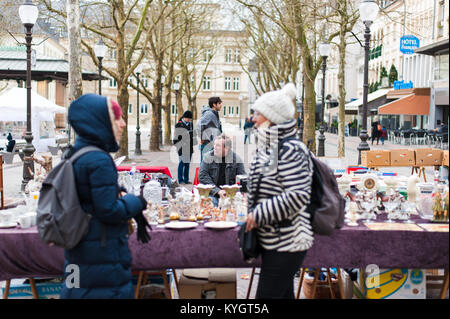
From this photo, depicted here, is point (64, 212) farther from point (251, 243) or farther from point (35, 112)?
point (35, 112)

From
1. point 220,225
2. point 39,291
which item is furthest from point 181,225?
point 39,291

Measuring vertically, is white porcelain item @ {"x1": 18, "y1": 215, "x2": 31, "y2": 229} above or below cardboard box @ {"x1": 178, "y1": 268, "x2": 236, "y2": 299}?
above

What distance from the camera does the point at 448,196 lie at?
4648 millimetres

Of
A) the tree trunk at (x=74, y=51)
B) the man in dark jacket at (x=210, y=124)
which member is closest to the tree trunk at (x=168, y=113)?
the tree trunk at (x=74, y=51)

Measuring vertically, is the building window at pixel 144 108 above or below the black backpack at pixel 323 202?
above

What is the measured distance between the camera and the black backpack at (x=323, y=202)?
3.85 m

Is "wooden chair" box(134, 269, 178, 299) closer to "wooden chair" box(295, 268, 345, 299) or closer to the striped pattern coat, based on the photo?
"wooden chair" box(295, 268, 345, 299)

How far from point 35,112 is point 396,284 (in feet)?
73.7

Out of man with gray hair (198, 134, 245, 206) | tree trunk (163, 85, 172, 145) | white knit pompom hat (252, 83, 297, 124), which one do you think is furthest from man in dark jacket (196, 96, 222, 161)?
tree trunk (163, 85, 172, 145)

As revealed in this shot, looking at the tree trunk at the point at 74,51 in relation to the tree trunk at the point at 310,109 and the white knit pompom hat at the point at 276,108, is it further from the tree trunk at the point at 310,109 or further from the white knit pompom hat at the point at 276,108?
the white knit pompom hat at the point at 276,108

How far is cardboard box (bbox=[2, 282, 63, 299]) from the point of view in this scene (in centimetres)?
495

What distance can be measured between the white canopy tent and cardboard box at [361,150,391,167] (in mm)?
16858

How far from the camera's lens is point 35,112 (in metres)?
24.8

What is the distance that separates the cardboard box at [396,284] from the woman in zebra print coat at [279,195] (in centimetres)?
136
